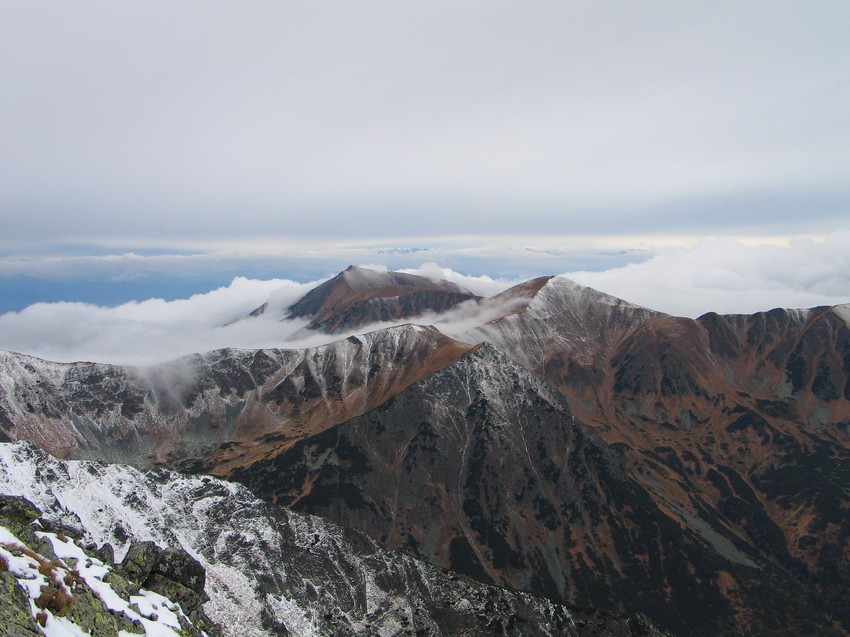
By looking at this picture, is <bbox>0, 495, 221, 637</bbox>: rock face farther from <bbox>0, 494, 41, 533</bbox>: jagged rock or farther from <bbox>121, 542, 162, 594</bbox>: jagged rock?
<bbox>121, 542, 162, 594</bbox>: jagged rock

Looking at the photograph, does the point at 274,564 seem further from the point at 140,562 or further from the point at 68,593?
the point at 68,593

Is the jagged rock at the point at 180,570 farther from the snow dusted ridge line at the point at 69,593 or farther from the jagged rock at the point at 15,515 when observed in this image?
the jagged rock at the point at 15,515

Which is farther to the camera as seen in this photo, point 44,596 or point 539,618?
point 539,618

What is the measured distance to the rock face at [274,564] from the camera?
134 m

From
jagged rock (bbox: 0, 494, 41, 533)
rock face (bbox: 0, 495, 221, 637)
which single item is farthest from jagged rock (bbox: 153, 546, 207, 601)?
jagged rock (bbox: 0, 494, 41, 533)

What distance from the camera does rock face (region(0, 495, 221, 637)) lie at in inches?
1167

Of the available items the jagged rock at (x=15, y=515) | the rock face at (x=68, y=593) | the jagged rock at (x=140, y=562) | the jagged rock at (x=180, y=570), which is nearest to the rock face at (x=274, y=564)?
the jagged rock at (x=180, y=570)

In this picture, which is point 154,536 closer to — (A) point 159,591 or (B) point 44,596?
(A) point 159,591

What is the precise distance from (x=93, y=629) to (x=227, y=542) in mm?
125986

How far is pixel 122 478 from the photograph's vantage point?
15612cm

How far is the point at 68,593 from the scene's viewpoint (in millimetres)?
33531

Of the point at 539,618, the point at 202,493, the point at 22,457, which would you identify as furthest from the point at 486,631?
the point at 22,457

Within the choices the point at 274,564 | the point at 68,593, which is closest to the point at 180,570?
the point at 68,593

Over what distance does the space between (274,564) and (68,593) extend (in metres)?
123
